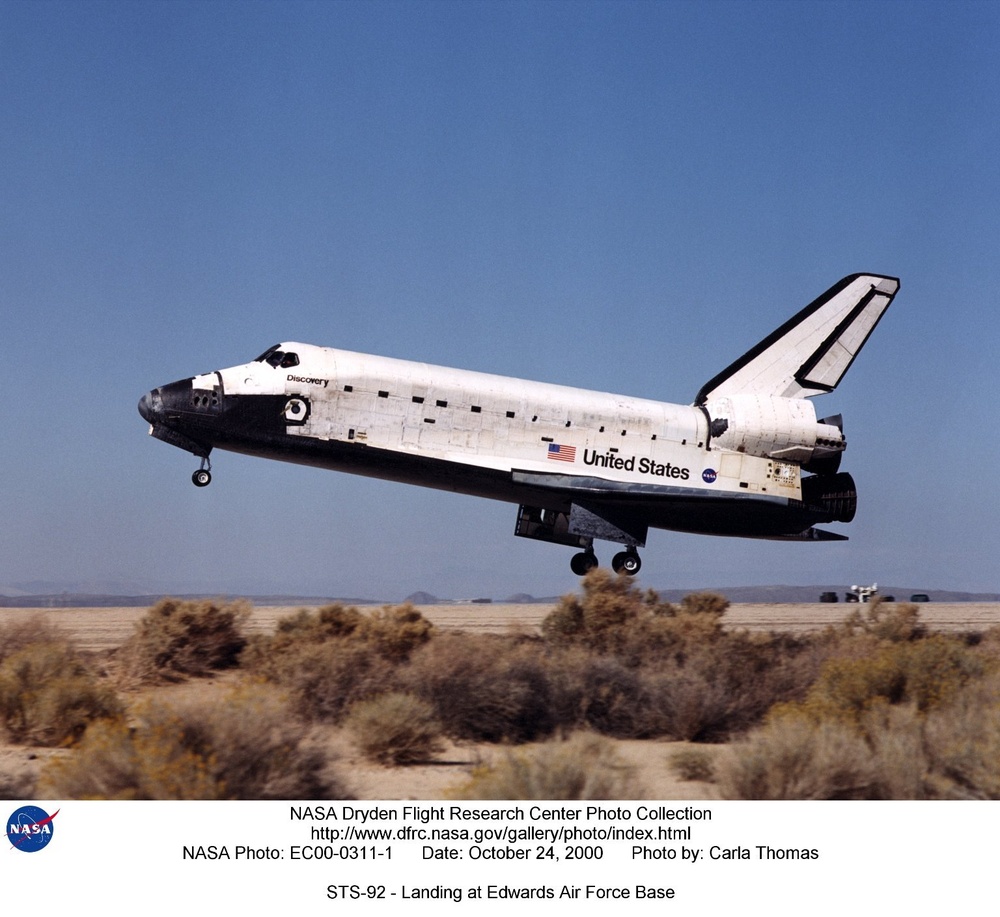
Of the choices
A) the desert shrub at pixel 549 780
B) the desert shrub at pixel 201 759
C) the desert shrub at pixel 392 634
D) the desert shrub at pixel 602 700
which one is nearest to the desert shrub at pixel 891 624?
the desert shrub at pixel 602 700

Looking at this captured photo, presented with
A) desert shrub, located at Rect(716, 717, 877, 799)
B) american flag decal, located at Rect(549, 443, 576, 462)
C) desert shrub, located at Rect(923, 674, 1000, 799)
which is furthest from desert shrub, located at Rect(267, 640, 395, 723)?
american flag decal, located at Rect(549, 443, 576, 462)

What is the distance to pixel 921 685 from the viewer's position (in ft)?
42.2

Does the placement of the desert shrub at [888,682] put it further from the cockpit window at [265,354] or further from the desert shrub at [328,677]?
the cockpit window at [265,354]

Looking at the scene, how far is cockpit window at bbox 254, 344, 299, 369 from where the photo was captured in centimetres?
1893

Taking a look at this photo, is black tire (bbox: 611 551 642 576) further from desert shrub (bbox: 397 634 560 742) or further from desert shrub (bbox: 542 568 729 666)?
desert shrub (bbox: 397 634 560 742)

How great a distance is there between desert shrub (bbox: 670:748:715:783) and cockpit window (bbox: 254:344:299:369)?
11164 millimetres

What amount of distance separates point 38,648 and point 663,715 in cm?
795

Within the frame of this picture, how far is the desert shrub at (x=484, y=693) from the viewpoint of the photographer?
38.8 ft

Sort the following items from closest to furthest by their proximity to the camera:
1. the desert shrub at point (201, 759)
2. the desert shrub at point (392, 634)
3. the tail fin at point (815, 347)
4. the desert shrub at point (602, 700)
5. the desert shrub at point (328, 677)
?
the desert shrub at point (201, 759) < the desert shrub at point (328, 677) < the desert shrub at point (602, 700) < the desert shrub at point (392, 634) < the tail fin at point (815, 347)

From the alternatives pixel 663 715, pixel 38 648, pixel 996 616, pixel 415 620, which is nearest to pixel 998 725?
pixel 663 715

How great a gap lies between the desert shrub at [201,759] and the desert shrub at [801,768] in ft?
11.7

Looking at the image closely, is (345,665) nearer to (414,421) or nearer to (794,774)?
(794,774)
